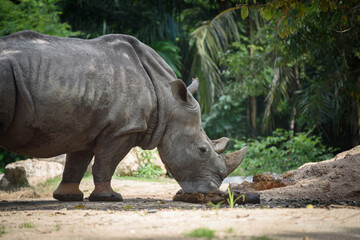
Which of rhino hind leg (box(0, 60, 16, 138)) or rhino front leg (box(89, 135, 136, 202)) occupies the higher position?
rhino hind leg (box(0, 60, 16, 138))

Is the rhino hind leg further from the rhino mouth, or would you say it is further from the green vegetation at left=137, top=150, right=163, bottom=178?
the green vegetation at left=137, top=150, right=163, bottom=178

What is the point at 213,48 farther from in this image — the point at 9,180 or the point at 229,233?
the point at 229,233

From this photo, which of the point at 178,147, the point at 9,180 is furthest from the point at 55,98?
the point at 9,180

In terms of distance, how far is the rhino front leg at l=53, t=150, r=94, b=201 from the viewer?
20.8 feet

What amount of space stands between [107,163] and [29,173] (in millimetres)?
4228

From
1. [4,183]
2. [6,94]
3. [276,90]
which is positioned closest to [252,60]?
[276,90]

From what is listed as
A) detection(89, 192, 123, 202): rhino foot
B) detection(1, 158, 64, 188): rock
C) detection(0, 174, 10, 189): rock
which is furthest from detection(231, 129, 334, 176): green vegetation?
detection(89, 192, 123, 202): rhino foot

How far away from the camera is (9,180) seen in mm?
9508

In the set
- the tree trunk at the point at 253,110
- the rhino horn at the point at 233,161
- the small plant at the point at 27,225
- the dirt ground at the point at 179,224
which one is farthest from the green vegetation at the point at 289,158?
the small plant at the point at 27,225

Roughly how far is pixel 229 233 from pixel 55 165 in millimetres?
7611

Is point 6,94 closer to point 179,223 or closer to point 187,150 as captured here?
point 187,150

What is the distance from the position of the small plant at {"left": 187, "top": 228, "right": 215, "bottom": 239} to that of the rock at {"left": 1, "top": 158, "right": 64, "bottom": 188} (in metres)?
6.93

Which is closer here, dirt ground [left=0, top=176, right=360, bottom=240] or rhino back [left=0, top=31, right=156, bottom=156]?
dirt ground [left=0, top=176, right=360, bottom=240]

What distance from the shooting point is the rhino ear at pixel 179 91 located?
20.3 feet
